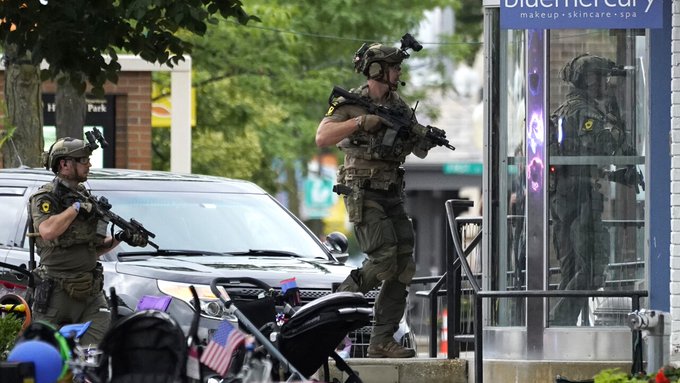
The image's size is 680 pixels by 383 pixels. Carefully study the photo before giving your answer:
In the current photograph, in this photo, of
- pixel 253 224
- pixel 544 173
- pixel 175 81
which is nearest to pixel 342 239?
pixel 253 224

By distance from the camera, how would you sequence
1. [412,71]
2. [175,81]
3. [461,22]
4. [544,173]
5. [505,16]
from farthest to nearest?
[461,22] → [412,71] → [175,81] → [544,173] → [505,16]

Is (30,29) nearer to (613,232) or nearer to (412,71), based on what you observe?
(613,232)

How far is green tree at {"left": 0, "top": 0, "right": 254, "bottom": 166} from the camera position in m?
12.0

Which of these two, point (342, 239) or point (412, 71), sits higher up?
point (412, 71)

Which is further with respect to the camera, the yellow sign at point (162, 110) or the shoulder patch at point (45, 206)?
the yellow sign at point (162, 110)

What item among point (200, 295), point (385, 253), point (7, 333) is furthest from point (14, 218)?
point (385, 253)

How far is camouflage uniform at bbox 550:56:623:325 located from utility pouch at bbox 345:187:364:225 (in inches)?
58.7

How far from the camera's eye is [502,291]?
1090 cm

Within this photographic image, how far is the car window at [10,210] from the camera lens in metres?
12.8

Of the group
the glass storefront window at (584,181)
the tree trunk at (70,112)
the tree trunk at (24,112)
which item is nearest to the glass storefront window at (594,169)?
the glass storefront window at (584,181)

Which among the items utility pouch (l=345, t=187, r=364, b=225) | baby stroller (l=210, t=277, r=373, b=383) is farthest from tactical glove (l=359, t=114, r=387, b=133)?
baby stroller (l=210, t=277, r=373, b=383)

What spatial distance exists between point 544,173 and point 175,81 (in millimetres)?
11369

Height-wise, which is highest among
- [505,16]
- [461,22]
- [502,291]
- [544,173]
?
[461,22]

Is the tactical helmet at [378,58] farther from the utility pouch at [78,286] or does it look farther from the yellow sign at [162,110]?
the yellow sign at [162,110]
